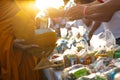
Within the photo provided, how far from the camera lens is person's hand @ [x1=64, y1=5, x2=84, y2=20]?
4.01ft

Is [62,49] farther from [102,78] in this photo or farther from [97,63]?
[102,78]

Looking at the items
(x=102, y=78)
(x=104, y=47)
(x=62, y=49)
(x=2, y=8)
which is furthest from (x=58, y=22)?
(x=102, y=78)

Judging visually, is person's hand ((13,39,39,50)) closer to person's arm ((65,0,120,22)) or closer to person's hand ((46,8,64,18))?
person's hand ((46,8,64,18))

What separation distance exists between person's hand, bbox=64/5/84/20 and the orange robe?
53 centimetres

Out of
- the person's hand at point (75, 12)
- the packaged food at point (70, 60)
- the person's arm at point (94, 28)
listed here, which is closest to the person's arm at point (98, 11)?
the person's hand at point (75, 12)

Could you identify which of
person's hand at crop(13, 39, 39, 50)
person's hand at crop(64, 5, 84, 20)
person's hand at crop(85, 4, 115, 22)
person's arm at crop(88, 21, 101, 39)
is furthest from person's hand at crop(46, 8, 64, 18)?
person's arm at crop(88, 21, 101, 39)

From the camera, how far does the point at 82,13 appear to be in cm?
122

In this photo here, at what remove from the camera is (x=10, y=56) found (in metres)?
1.75

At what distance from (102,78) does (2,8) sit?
0.92 m

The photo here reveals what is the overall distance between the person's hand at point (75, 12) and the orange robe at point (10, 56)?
20.9 inches

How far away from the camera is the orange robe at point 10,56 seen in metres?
1.70

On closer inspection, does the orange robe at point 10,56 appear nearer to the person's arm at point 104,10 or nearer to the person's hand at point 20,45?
the person's hand at point 20,45

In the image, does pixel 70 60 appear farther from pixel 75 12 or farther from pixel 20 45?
pixel 20 45

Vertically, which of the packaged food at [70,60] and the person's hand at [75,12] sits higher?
the person's hand at [75,12]
